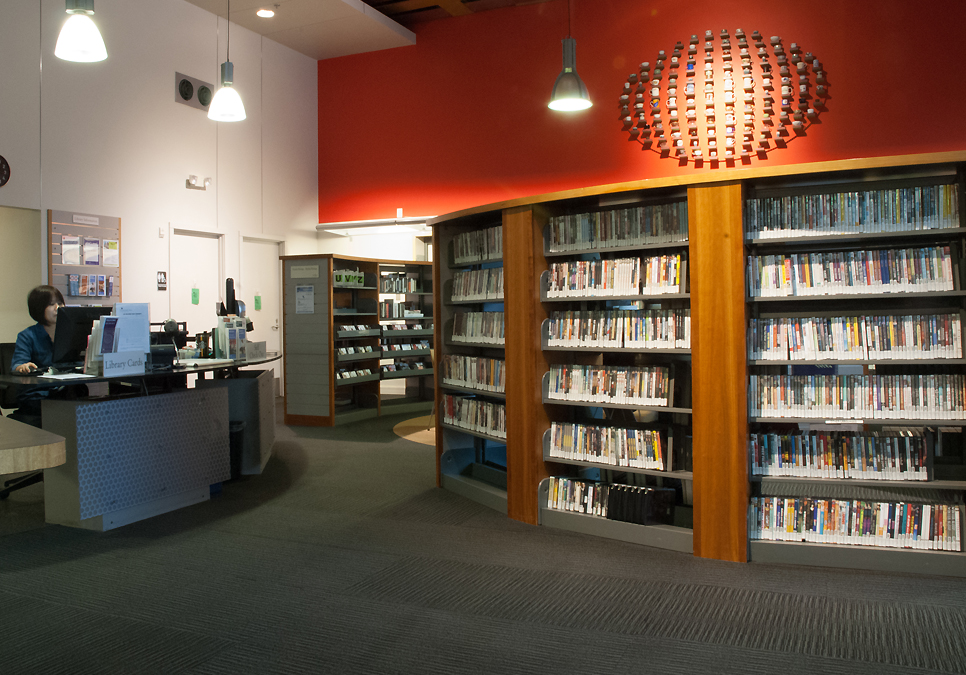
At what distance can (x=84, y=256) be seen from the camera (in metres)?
7.19

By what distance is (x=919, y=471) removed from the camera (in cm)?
357

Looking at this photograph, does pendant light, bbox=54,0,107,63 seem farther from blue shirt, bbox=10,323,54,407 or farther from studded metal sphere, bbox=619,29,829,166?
studded metal sphere, bbox=619,29,829,166

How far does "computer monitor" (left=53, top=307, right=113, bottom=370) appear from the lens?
4.83 meters

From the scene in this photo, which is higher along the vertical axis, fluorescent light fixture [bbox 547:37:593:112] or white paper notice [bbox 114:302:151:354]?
fluorescent light fixture [bbox 547:37:593:112]

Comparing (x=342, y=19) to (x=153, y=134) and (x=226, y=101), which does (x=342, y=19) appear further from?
(x=226, y=101)

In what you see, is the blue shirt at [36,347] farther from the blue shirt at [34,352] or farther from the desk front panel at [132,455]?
the desk front panel at [132,455]

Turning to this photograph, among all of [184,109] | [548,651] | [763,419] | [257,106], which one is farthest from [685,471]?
[257,106]

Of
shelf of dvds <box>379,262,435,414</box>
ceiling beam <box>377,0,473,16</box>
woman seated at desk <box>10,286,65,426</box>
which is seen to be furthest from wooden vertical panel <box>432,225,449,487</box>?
ceiling beam <box>377,0,473,16</box>

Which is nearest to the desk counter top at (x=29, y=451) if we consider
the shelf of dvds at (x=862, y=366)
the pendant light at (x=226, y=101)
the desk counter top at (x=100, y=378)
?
the desk counter top at (x=100, y=378)

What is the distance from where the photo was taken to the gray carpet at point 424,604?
2.69 metres

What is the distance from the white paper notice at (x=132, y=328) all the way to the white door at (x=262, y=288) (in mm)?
4689

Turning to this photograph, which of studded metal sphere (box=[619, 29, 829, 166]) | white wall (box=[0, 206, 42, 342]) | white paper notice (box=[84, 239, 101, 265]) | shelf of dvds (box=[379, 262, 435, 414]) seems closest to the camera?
white wall (box=[0, 206, 42, 342])

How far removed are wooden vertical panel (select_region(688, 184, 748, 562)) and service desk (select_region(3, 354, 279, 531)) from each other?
3114mm

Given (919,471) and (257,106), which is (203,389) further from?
(257,106)
